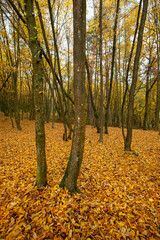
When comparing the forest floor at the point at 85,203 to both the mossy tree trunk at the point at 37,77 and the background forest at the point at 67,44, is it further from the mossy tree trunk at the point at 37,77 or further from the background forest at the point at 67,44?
the background forest at the point at 67,44

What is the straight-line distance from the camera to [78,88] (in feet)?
8.11

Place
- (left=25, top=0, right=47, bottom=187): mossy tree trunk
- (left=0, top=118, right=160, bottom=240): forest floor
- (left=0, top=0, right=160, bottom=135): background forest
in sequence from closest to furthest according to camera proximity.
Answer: (left=0, top=118, right=160, bottom=240): forest floor → (left=25, top=0, right=47, bottom=187): mossy tree trunk → (left=0, top=0, right=160, bottom=135): background forest

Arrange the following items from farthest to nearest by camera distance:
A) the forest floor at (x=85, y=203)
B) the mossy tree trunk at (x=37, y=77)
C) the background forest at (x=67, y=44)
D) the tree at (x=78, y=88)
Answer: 1. the background forest at (x=67, y=44)
2. the mossy tree trunk at (x=37, y=77)
3. the tree at (x=78, y=88)
4. the forest floor at (x=85, y=203)

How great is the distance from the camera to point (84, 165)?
4.23 m

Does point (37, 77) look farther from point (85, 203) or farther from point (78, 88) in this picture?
point (85, 203)

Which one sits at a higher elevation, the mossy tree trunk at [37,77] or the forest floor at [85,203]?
the mossy tree trunk at [37,77]

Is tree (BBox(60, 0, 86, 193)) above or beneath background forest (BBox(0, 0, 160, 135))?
beneath

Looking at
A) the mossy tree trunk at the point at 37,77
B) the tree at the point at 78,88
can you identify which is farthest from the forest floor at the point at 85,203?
the mossy tree trunk at the point at 37,77

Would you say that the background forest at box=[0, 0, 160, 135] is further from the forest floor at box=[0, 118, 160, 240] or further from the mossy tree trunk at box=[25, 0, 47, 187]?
the forest floor at box=[0, 118, 160, 240]

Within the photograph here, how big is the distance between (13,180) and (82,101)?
312 centimetres

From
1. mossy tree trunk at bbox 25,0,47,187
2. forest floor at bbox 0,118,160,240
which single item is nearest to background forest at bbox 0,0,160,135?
mossy tree trunk at bbox 25,0,47,187

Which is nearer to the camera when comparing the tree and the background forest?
the tree

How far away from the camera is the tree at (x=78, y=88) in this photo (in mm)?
2309

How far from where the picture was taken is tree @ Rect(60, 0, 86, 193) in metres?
2.31
